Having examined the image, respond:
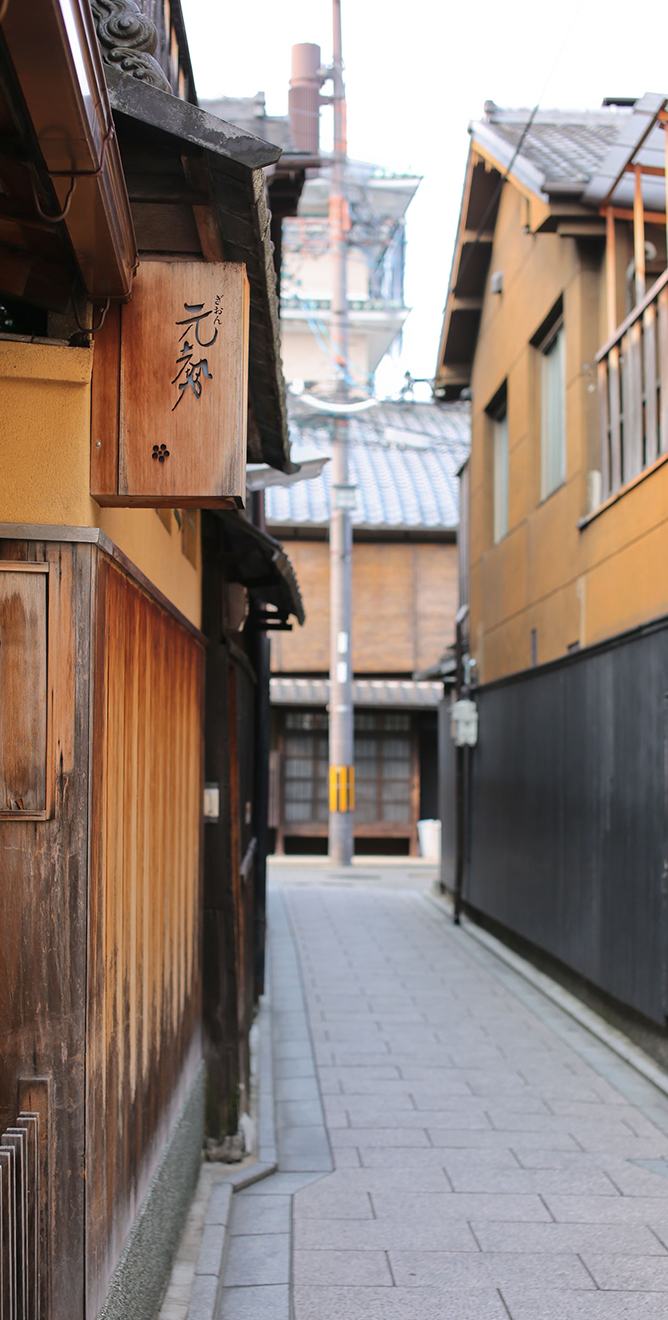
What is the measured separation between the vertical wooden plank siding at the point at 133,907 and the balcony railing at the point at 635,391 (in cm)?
519

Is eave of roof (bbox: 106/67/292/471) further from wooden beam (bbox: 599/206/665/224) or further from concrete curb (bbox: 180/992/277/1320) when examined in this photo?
wooden beam (bbox: 599/206/665/224)

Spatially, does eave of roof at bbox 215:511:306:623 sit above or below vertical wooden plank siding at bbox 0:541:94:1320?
above

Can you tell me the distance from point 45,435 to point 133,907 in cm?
189

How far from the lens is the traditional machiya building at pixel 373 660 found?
29.0m

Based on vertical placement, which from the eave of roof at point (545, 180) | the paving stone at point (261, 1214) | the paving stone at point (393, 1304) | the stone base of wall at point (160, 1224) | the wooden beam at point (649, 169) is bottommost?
the paving stone at point (261, 1214)

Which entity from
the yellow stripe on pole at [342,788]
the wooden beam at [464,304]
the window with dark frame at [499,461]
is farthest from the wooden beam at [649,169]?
the yellow stripe on pole at [342,788]

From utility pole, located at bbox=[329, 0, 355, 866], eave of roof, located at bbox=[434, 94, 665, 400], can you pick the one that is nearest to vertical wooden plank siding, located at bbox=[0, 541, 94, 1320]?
eave of roof, located at bbox=[434, 94, 665, 400]

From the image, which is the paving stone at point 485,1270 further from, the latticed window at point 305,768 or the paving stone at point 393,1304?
the latticed window at point 305,768

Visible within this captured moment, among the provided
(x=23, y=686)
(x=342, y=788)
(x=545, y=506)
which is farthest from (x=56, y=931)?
(x=342, y=788)

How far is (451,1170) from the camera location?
23.5 feet

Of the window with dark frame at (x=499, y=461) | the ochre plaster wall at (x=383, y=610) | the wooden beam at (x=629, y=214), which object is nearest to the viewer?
the wooden beam at (x=629, y=214)

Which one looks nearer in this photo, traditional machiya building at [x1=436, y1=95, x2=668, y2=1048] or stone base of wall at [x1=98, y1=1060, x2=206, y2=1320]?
stone base of wall at [x1=98, y1=1060, x2=206, y2=1320]

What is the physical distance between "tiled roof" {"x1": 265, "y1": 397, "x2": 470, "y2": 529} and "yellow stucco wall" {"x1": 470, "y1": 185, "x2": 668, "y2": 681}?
9.89 meters

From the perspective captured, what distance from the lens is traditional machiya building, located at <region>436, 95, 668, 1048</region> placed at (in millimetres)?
9695
